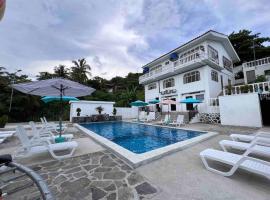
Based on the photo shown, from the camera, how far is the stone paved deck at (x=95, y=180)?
283 cm

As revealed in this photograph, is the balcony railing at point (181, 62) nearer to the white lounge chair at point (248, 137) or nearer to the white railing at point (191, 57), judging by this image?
the white railing at point (191, 57)

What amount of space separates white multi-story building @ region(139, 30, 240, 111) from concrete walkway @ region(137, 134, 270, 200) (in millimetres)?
14200

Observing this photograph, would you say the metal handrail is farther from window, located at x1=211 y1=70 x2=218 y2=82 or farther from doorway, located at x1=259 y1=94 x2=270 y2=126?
window, located at x1=211 y1=70 x2=218 y2=82

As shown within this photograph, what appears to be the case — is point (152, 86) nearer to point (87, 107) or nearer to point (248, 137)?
point (87, 107)

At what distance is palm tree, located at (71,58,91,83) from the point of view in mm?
29500

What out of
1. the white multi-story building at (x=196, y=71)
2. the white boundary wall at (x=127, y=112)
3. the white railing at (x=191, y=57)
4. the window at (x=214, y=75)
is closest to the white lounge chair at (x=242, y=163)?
the white multi-story building at (x=196, y=71)

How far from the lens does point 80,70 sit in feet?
98.5

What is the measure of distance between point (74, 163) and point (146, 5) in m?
12.3

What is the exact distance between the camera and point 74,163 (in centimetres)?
442

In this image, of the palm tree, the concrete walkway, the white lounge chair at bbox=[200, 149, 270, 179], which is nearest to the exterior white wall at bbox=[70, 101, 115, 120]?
the palm tree

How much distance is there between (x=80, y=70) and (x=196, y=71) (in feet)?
78.2

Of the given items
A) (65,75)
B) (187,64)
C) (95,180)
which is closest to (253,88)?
A: (187,64)

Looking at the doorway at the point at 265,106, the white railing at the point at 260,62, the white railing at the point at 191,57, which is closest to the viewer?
the doorway at the point at 265,106

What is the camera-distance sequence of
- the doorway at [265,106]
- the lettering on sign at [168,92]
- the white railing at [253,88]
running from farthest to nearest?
1. the lettering on sign at [168,92]
2. the doorway at [265,106]
3. the white railing at [253,88]
